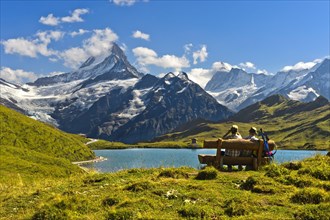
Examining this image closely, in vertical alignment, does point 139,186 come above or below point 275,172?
below

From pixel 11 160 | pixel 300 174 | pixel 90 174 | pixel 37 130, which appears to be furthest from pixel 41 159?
pixel 300 174

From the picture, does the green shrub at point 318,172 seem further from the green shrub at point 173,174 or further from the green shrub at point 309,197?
the green shrub at point 173,174

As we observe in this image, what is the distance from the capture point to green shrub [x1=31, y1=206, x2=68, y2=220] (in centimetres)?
1548

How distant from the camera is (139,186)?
19.8 meters

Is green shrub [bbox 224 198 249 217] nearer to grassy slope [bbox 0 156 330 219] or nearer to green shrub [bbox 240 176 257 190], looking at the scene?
grassy slope [bbox 0 156 330 219]

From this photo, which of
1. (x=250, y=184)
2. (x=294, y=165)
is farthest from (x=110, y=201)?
(x=294, y=165)

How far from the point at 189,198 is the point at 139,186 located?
3.13 meters

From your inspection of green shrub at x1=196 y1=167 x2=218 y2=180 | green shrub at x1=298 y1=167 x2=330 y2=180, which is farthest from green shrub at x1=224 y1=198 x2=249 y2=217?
green shrub at x1=298 y1=167 x2=330 y2=180

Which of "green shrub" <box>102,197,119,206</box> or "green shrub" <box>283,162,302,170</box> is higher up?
"green shrub" <box>283,162,302,170</box>

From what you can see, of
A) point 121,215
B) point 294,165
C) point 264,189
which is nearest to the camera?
point 121,215

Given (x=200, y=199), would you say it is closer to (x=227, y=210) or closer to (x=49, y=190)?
(x=227, y=210)

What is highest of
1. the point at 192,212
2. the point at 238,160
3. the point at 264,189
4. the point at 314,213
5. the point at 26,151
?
the point at 238,160

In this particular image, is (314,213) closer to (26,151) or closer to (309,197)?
(309,197)

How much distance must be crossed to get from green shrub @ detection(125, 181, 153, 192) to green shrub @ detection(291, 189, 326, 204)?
7180 mm
